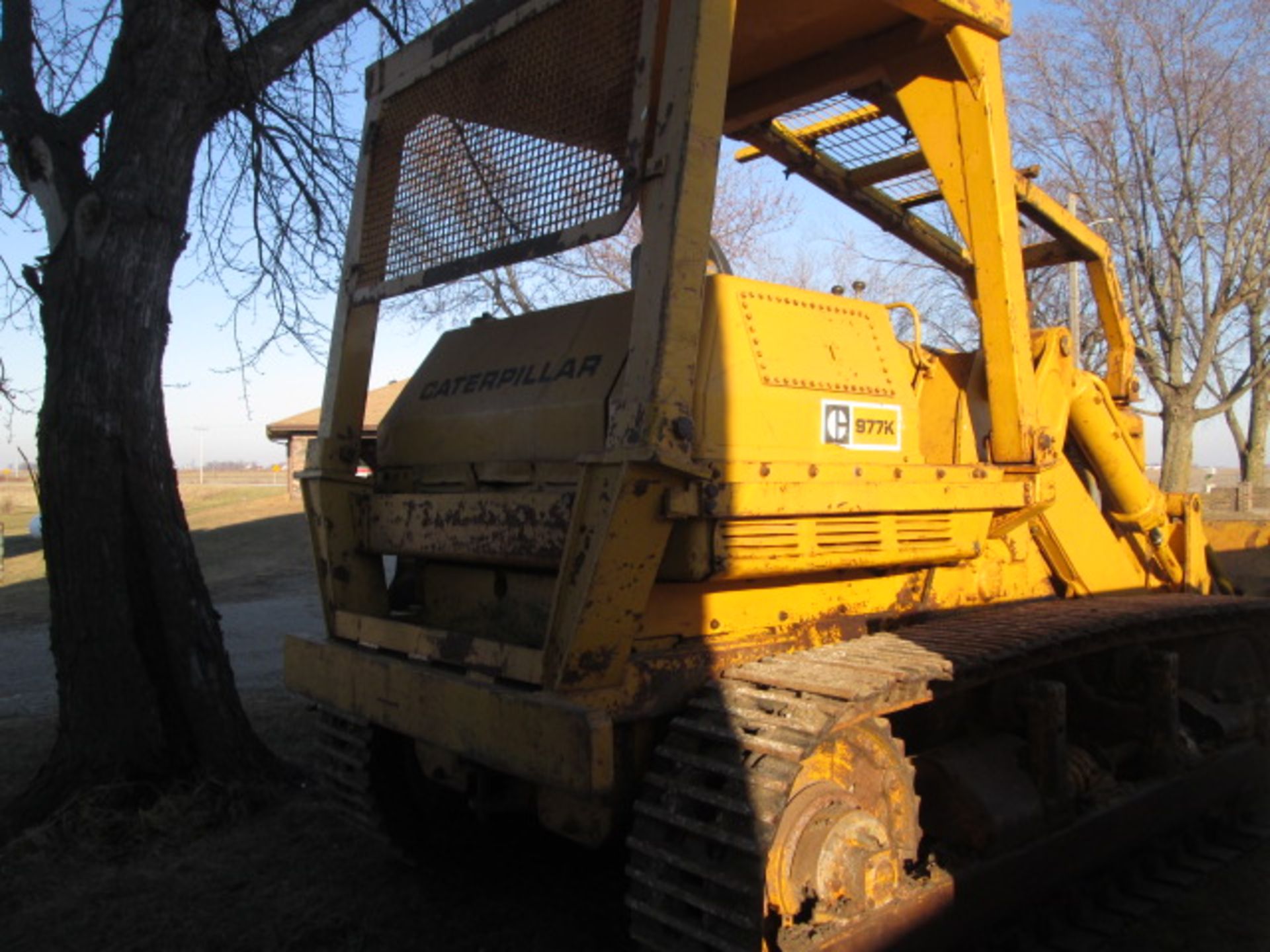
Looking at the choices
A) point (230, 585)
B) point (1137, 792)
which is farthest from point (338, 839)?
point (230, 585)

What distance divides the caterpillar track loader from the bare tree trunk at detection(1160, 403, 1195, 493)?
19655 mm

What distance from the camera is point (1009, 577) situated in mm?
4609

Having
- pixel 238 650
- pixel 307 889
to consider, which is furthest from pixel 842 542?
pixel 238 650

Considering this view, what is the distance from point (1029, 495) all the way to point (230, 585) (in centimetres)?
1509

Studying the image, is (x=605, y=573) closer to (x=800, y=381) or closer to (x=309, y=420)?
(x=800, y=381)

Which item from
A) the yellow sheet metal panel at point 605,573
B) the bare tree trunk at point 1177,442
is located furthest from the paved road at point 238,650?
the bare tree trunk at point 1177,442

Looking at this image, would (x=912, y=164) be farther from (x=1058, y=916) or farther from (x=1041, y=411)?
(x=1058, y=916)

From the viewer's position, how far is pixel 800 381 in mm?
3701

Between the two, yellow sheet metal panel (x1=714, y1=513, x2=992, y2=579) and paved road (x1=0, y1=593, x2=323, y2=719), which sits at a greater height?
yellow sheet metal panel (x1=714, y1=513, x2=992, y2=579)

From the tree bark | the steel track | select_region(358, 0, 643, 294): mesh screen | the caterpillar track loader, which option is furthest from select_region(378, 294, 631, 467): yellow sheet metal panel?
the tree bark

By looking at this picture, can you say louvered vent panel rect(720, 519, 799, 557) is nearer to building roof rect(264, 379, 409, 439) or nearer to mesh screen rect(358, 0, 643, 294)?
mesh screen rect(358, 0, 643, 294)

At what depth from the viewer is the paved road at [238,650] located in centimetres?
841

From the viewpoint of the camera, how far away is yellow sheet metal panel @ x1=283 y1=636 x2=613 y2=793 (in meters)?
3.05

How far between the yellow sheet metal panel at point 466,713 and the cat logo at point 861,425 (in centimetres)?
132
